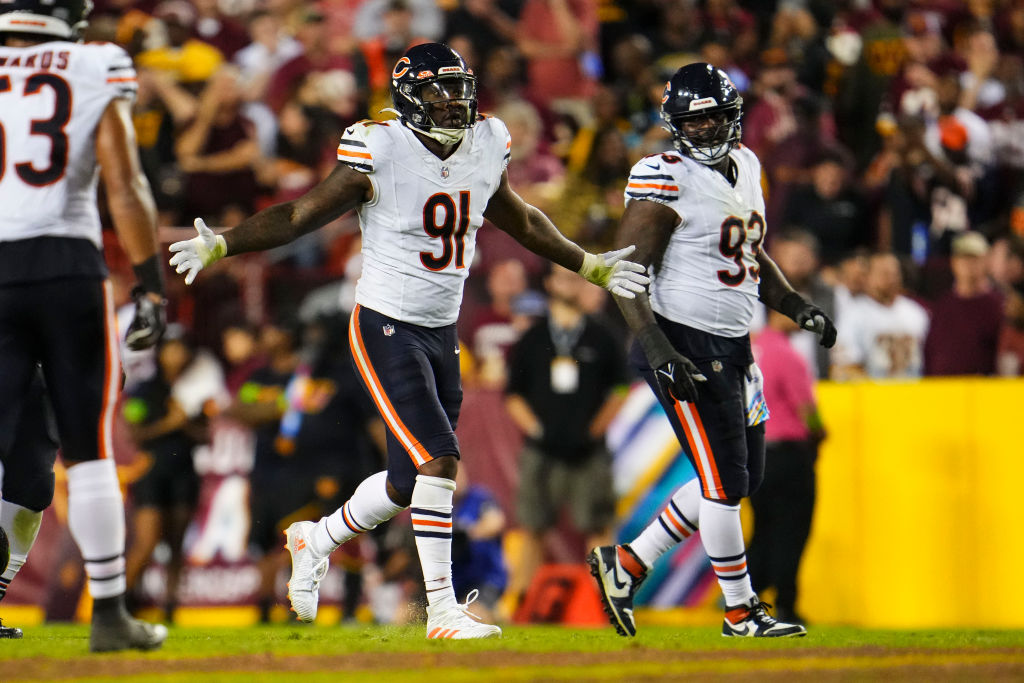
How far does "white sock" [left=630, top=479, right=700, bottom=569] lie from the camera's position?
713 cm

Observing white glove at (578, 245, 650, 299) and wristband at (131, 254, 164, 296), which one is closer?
wristband at (131, 254, 164, 296)

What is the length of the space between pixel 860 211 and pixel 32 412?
8.62 meters

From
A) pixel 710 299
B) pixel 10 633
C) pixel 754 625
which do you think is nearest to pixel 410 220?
pixel 710 299

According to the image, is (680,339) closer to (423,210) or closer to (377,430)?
(423,210)

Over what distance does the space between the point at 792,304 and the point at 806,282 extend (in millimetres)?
3500

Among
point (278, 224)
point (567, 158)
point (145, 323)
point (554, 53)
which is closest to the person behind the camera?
point (145, 323)

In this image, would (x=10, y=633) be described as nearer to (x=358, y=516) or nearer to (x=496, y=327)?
(x=358, y=516)

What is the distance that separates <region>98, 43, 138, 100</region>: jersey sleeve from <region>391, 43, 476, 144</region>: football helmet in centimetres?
147

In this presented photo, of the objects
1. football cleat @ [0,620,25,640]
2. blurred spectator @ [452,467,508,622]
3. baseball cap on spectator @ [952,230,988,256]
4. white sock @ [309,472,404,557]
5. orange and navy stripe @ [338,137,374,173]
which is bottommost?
blurred spectator @ [452,467,508,622]

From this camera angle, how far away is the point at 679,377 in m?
6.55

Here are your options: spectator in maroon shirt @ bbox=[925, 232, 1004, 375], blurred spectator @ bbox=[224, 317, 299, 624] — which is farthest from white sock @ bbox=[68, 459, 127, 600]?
spectator in maroon shirt @ bbox=[925, 232, 1004, 375]

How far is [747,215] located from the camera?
7.01m

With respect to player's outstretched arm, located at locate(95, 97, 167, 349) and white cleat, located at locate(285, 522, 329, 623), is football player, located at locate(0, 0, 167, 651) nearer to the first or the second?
player's outstretched arm, located at locate(95, 97, 167, 349)

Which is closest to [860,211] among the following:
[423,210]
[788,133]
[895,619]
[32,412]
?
[788,133]
